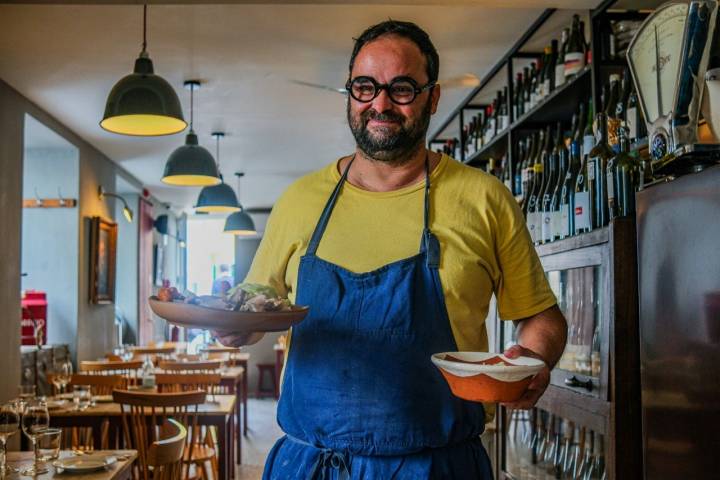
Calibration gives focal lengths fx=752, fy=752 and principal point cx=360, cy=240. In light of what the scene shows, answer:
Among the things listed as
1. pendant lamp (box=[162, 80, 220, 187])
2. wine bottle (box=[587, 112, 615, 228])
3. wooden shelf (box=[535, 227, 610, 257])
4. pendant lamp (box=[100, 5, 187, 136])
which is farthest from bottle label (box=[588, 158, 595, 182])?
pendant lamp (box=[162, 80, 220, 187])

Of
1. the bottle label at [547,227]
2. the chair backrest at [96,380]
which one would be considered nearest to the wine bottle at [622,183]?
the bottle label at [547,227]

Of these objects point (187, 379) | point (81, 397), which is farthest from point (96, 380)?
point (187, 379)

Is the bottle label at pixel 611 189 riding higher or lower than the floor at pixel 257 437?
higher

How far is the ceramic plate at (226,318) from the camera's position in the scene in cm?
128

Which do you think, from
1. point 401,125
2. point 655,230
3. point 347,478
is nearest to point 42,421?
point 347,478

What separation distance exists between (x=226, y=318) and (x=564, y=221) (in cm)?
177

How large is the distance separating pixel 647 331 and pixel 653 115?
1.90ft

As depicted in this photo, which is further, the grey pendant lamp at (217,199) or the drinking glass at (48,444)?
the grey pendant lamp at (217,199)

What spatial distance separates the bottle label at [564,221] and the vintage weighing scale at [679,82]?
0.74 meters

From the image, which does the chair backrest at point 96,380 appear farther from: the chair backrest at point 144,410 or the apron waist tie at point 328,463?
the apron waist tie at point 328,463

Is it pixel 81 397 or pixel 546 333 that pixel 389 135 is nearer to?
pixel 546 333

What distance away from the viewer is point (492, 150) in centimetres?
491

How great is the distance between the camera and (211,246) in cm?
1550

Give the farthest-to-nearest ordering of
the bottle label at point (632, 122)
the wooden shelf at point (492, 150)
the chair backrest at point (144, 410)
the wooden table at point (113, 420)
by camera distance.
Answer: the wooden shelf at point (492, 150) → the wooden table at point (113, 420) → the chair backrest at point (144, 410) → the bottle label at point (632, 122)
